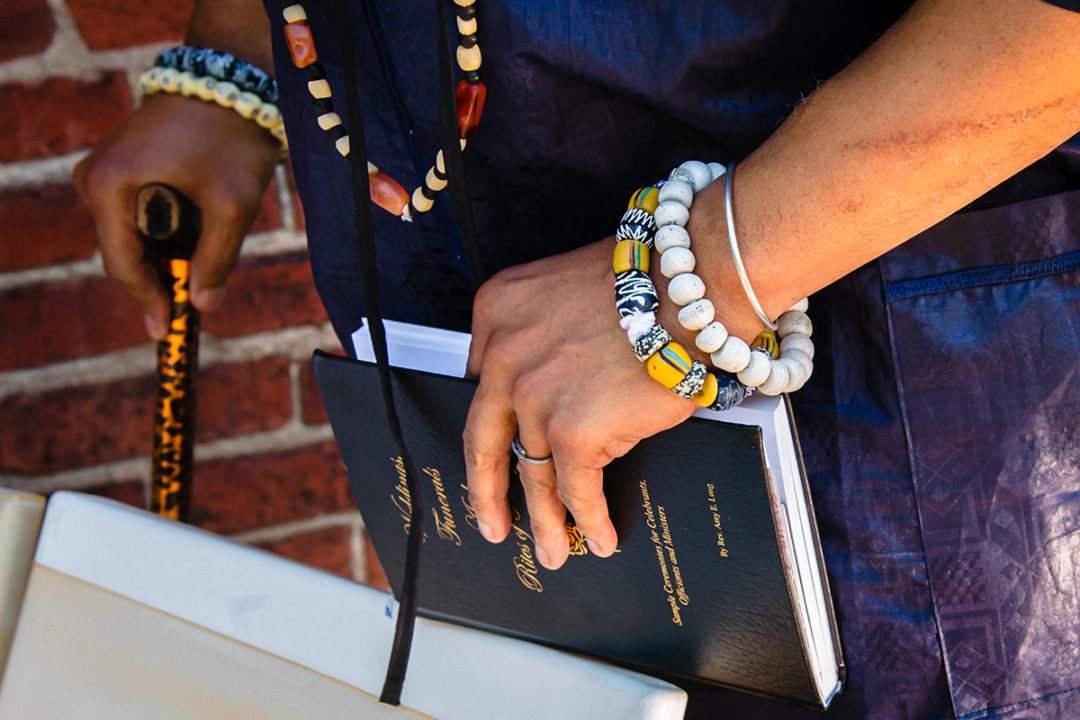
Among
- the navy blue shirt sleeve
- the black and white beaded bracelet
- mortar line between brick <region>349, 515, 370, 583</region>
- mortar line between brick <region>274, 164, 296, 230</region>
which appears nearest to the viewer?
the navy blue shirt sleeve

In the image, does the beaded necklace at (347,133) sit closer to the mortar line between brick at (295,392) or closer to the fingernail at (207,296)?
the fingernail at (207,296)

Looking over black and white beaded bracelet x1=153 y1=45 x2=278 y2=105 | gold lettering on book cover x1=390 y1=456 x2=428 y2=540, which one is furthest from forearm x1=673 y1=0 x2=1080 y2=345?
black and white beaded bracelet x1=153 y1=45 x2=278 y2=105

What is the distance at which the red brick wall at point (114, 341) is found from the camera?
0.77m

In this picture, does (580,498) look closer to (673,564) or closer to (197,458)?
(673,564)

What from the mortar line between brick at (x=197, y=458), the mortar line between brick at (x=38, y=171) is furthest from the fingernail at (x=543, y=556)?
the mortar line between brick at (x=38, y=171)

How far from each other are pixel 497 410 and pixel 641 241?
0.34ft

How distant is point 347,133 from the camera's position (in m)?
0.43

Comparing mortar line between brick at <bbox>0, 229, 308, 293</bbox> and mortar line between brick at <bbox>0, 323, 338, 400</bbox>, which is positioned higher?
mortar line between brick at <bbox>0, 229, 308, 293</bbox>

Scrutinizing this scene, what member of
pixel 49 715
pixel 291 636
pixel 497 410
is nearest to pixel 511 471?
pixel 497 410

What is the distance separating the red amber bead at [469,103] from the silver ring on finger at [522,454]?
15 centimetres

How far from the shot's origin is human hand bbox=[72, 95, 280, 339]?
0.61m

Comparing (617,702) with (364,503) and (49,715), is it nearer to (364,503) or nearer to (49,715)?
(364,503)

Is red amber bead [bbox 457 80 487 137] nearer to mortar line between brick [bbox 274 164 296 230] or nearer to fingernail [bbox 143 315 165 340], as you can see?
fingernail [bbox 143 315 165 340]

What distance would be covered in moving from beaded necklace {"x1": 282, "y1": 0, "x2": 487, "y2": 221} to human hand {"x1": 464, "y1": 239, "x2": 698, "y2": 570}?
72 mm
